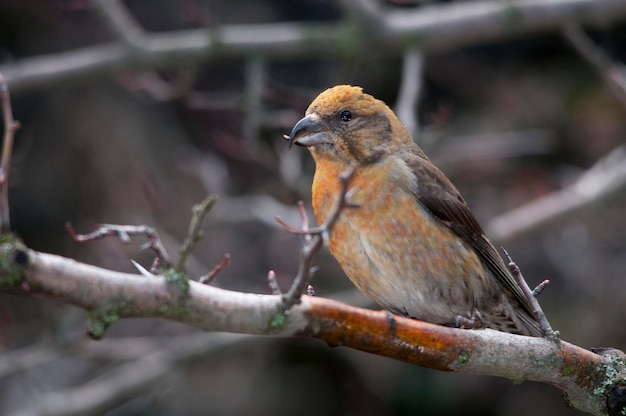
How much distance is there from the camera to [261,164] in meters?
7.17

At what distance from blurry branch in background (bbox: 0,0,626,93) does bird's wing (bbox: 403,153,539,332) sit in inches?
93.1

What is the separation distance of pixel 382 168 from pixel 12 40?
17.6 ft

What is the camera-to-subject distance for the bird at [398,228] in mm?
3514

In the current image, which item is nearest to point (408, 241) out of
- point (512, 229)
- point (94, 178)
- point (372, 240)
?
point (372, 240)

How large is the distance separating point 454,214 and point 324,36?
105 inches

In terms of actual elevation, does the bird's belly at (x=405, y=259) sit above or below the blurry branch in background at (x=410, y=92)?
below

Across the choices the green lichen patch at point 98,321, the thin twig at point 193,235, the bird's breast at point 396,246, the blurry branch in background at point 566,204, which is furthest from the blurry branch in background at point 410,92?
the green lichen patch at point 98,321

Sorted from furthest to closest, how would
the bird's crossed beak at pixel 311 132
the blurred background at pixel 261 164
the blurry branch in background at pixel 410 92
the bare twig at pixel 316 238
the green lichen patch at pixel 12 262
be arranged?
the blurred background at pixel 261 164
the blurry branch in background at pixel 410 92
the bird's crossed beak at pixel 311 132
the bare twig at pixel 316 238
the green lichen patch at pixel 12 262

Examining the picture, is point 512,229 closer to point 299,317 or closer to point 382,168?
point 382,168

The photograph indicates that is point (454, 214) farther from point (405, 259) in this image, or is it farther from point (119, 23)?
point (119, 23)

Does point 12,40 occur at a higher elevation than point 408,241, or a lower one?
lower

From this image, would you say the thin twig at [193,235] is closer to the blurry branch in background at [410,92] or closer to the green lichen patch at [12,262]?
the green lichen patch at [12,262]

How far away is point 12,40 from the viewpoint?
795cm

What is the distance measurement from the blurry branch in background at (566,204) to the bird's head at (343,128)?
2099mm
